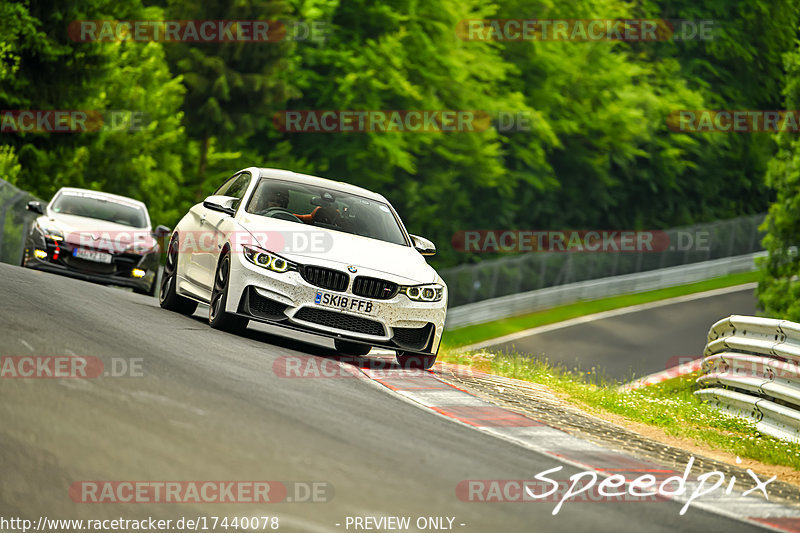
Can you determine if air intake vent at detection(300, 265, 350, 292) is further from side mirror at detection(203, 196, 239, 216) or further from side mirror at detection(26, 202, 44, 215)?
side mirror at detection(26, 202, 44, 215)

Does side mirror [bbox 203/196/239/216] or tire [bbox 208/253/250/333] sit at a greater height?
side mirror [bbox 203/196/239/216]

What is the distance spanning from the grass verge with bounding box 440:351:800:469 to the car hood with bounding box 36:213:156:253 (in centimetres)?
600

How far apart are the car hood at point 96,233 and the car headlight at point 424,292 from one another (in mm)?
8199

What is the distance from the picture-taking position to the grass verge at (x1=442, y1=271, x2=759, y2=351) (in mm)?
36688

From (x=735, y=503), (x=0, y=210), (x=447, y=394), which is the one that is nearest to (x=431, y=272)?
(x=447, y=394)

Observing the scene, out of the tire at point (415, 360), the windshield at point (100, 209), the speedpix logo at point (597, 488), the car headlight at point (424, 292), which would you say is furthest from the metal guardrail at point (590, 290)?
the speedpix logo at point (597, 488)

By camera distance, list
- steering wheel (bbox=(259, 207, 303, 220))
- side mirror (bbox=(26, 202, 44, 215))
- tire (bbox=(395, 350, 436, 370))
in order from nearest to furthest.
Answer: tire (bbox=(395, 350, 436, 370))
steering wheel (bbox=(259, 207, 303, 220))
side mirror (bbox=(26, 202, 44, 215))

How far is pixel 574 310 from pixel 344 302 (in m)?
31.8

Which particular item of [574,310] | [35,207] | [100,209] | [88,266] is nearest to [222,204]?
[88,266]

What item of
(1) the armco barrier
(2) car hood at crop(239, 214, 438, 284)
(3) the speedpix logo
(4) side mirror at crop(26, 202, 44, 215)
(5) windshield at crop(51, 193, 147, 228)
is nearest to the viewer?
(3) the speedpix logo

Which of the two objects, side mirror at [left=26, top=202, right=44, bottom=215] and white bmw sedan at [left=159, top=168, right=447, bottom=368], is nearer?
white bmw sedan at [left=159, top=168, right=447, bottom=368]

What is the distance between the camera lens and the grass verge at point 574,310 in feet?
120

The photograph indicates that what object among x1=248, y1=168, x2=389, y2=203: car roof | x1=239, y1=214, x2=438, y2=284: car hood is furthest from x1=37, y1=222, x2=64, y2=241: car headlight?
x1=239, y1=214, x2=438, y2=284: car hood

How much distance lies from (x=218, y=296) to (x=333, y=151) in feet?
113
